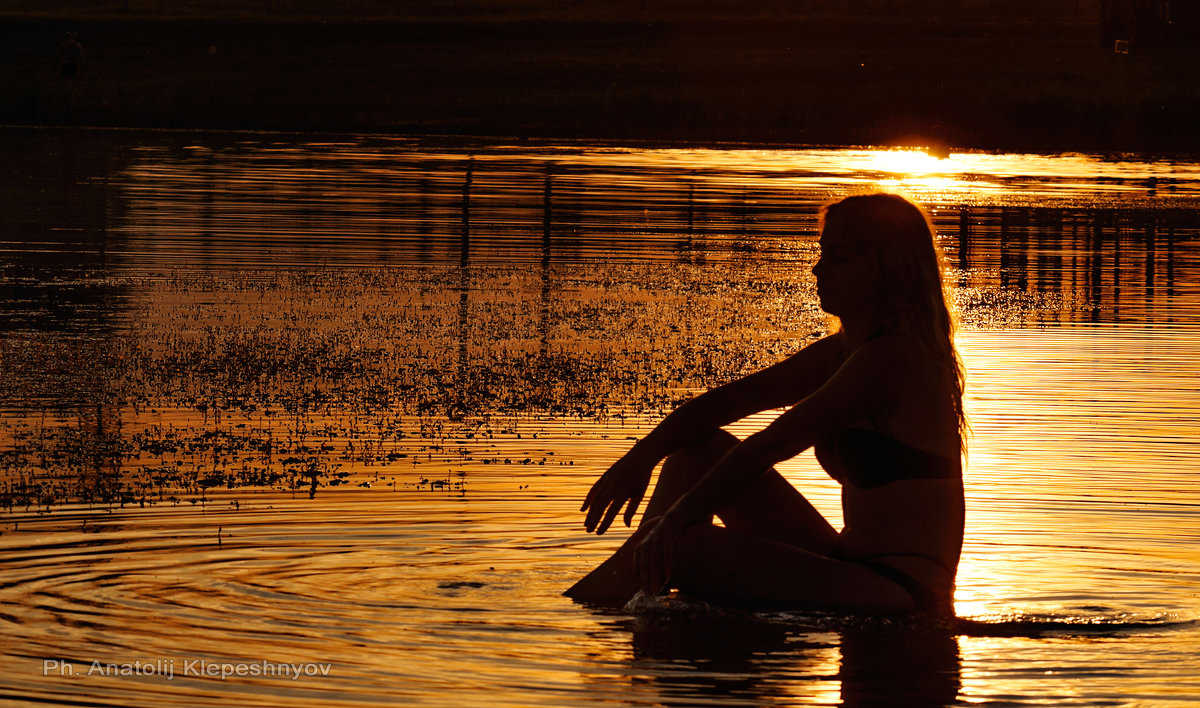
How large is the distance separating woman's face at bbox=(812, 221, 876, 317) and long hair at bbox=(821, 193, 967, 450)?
24mm

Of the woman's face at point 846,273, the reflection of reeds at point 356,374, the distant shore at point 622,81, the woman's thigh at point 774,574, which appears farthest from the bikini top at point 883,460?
the distant shore at point 622,81

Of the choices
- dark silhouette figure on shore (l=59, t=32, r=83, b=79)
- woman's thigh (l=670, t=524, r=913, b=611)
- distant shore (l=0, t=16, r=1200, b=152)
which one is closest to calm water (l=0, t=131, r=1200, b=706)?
woman's thigh (l=670, t=524, r=913, b=611)

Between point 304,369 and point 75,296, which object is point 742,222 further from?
point 304,369

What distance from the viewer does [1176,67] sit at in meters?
69.8

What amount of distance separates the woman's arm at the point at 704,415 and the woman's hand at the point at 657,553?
415mm

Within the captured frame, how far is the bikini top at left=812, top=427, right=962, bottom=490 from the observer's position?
710cm

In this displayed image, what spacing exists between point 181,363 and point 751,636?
7258 mm

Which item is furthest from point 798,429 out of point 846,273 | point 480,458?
point 480,458

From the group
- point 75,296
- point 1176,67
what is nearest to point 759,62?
point 1176,67

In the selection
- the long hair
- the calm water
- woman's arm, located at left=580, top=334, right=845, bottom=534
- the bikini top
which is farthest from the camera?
woman's arm, located at left=580, top=334, right=845, bottom=534

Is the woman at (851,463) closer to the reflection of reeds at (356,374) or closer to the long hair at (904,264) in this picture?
the long hair at (904,264)

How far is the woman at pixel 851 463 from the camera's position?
22.8 feet

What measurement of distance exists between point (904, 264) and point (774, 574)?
3.68 ft

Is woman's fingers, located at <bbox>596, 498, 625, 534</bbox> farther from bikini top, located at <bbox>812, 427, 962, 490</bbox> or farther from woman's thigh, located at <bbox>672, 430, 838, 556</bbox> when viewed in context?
bikini top, located at <bbox>812, 427, 962, 490</bbox>
